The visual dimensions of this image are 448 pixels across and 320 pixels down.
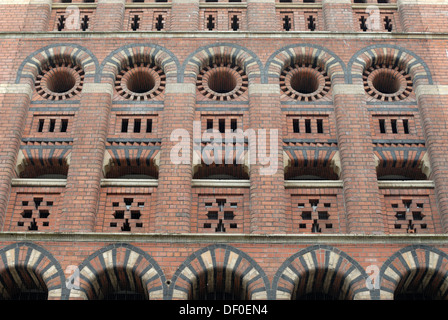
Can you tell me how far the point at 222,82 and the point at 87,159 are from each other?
443 cm

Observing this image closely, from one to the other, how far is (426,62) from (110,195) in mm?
8966

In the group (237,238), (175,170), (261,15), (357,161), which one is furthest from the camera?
(261,15)

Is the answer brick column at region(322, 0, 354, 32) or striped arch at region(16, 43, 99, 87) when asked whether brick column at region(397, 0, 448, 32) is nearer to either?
brick column at region(322, 0, 354, 32)

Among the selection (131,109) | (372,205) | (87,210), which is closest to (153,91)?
(131,109)

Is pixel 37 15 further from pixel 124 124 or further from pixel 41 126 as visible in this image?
pixel 124 124

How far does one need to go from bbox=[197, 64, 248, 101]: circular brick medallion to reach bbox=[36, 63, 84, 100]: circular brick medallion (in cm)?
321

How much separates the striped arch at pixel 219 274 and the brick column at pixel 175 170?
3.24 feet

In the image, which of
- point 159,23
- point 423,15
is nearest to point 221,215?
point 159,23

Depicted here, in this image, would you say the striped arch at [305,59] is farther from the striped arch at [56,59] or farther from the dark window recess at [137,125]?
the striped arch at [56,59]

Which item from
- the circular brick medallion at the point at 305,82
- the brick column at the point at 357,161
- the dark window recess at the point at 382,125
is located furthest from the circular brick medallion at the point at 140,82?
the dark window recess at the point at 382,125

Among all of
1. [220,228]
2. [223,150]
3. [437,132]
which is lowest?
[220,228]

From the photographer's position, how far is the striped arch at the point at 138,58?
60.8 ft

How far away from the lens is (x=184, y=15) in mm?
19906
